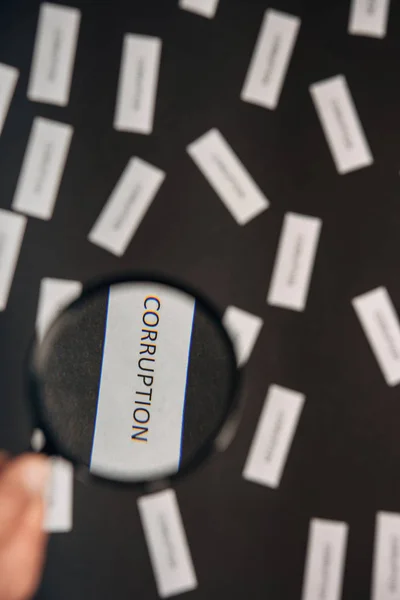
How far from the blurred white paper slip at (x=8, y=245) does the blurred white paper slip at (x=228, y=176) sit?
12.1 inches

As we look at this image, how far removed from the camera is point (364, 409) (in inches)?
42.7

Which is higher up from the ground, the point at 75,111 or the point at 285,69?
the point at 285,69

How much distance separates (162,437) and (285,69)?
2.20ft

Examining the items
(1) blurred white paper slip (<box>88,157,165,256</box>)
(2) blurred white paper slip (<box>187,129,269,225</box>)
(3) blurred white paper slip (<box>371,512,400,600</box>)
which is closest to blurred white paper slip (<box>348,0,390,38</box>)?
(2) blurred white paper slip (<box>187,129,269,225</box>)

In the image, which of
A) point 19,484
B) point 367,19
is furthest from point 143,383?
point 367,19

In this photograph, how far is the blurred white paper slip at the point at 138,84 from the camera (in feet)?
3.58

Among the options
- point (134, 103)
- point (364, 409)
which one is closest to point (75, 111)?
point (134, 103)

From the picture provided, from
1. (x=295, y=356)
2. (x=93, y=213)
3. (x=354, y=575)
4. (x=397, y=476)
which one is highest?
(x=93, y=213)

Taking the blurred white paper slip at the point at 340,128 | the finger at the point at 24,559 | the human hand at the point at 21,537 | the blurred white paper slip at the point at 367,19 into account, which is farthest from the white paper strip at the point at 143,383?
the blurred white paper slip at the point at 367,19

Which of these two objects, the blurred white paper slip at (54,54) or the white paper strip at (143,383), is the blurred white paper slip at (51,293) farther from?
the blurred white paper slip at (54,54)

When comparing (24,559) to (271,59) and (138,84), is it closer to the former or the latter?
(138,84)

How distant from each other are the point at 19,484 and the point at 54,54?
0.69 meters

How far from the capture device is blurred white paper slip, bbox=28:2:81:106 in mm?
1085

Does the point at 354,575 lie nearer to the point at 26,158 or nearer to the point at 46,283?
the point at 46,283
